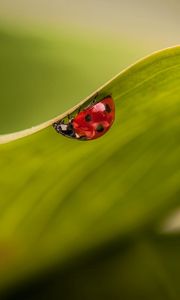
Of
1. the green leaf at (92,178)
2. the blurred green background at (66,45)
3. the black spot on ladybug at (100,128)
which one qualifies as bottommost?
the green leaf at (92,178)

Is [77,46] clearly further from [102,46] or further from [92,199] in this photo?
[92,199]

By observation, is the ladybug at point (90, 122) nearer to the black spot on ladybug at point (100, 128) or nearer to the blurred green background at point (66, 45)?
the black spot on ladybug at point (100, 128)

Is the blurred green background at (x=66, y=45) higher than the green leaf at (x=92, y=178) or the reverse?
higher

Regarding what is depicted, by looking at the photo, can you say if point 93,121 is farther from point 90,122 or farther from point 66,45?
point 66,45

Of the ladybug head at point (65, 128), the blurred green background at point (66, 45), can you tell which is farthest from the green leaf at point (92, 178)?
the blurred green background at point (66, 45)

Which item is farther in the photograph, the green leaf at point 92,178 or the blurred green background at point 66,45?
the blurred green background at point 66,45

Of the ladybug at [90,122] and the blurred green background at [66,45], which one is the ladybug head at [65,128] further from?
the blurred green background at [66,45]

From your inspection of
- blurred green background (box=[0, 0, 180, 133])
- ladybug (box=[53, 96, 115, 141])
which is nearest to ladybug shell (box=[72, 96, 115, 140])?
ladybug (box=[53, 96, 115, 141])

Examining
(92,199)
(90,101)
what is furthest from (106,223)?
(90,101)
